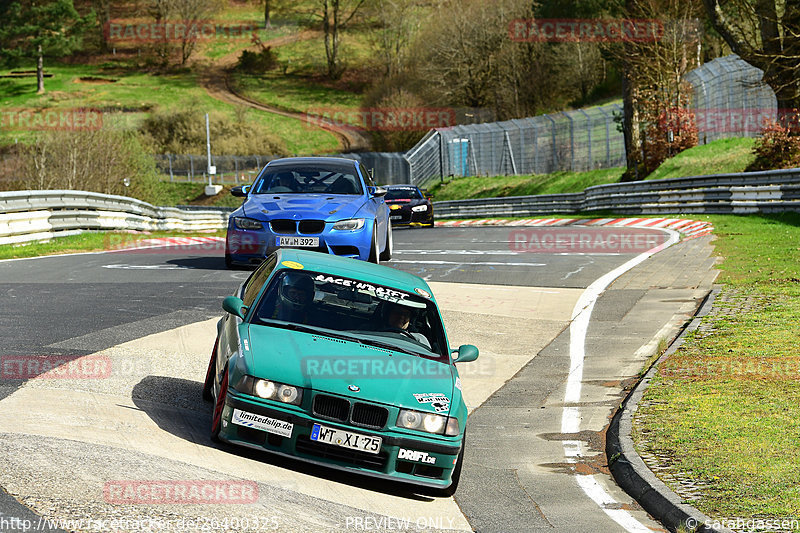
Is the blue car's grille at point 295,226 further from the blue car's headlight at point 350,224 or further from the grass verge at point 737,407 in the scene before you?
the grass verge at point 737,407

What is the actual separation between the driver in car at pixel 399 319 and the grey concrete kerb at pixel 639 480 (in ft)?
5.72

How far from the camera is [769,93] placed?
36.0 meters

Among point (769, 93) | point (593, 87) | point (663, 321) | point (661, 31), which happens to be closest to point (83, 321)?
point (663, 321)

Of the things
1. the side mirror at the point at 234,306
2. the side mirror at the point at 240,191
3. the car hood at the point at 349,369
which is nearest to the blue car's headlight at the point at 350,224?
the side mirror at the point at 240,191

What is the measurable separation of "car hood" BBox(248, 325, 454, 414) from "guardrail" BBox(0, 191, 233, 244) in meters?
15.3

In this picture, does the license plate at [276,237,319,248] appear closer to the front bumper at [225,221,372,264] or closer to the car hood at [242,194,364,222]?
the front bumper at [225,221,372,264]

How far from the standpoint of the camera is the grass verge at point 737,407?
257 inches

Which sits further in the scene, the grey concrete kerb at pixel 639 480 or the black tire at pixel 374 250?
the black tire at pixel 374 250

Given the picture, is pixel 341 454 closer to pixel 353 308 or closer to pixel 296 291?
pixel 353 308

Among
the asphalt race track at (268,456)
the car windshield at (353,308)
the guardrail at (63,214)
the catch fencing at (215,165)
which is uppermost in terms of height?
the car windshield at (353,308)

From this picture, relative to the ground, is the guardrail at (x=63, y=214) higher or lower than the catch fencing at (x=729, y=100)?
lower

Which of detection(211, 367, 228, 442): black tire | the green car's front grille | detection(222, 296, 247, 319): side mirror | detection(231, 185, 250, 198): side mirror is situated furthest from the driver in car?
detection(231, 185, 250, 198): side mirror

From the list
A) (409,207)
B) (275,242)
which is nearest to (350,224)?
(275,242)

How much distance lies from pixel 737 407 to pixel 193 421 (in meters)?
4.71
